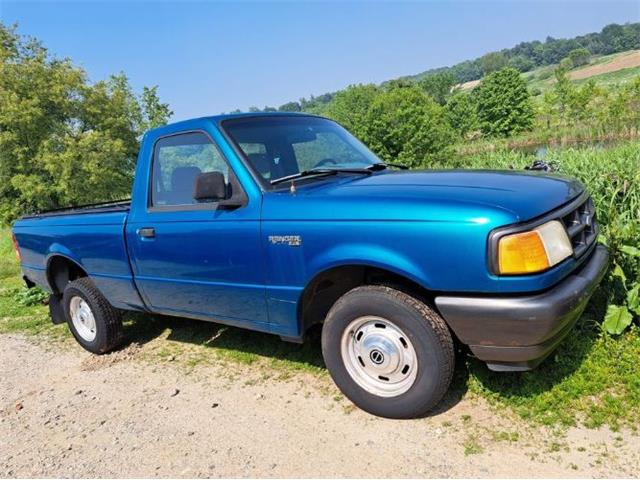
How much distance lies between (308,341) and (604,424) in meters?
2.40

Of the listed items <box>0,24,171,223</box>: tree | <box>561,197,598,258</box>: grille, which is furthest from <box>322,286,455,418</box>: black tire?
<box>0,24,171,223</box>: tree

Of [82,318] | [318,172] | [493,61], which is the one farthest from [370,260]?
[493,61]

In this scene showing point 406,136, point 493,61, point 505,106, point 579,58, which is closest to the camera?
point 406,136

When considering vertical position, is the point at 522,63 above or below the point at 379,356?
above

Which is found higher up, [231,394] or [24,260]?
[24,260]

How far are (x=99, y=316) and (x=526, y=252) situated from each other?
3.98 meters

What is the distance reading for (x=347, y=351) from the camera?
3219 millimetres

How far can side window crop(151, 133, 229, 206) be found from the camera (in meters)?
3.73

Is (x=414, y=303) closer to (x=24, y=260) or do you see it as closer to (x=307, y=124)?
(x=307, y=124)

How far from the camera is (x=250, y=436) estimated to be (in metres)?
3.19

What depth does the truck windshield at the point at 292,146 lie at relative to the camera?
365 centimetres

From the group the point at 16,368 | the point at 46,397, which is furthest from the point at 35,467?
the point at 16,368

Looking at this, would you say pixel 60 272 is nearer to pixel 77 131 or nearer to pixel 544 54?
pixel 77 131

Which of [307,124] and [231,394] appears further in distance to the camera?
[307,124]
